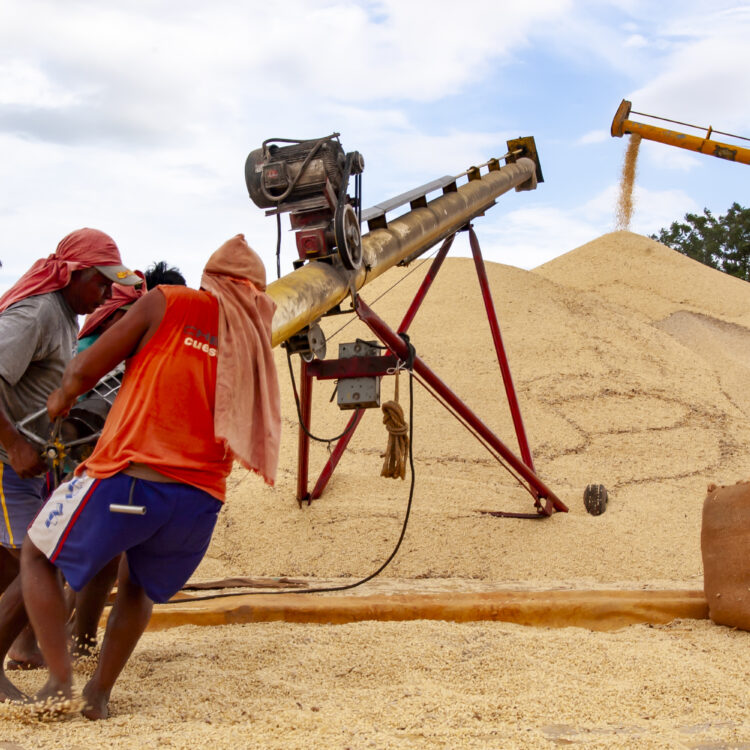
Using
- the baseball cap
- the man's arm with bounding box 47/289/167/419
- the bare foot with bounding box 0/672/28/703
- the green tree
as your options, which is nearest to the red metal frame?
the baseball cap

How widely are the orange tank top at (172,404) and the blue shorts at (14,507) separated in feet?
1.87

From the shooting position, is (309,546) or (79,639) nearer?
(79,639)

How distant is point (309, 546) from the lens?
17.3 feet

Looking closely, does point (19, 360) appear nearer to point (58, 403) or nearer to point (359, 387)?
point (58, 403)

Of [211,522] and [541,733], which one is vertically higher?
[211,522]

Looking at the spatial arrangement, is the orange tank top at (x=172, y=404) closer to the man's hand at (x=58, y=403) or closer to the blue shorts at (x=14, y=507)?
the man's hand at (x=58, y=403)

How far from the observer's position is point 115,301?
2875mm

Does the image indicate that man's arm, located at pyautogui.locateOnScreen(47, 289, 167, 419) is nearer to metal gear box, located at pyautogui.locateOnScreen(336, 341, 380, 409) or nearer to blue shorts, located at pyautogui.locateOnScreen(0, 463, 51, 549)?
blue shorts, located at pyautogui.locateOnScreen(0, 463, 51, 549)

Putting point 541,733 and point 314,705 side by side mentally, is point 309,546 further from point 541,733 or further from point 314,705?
point 541,733

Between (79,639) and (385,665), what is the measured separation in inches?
39.2

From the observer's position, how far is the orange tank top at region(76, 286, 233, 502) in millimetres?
2043

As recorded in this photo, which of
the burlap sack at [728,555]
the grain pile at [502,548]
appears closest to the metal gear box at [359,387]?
the grain pile at [502,548]

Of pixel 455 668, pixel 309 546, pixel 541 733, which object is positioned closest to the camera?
pixel 541 733

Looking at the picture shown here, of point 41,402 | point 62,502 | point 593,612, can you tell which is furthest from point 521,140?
point 62,502
